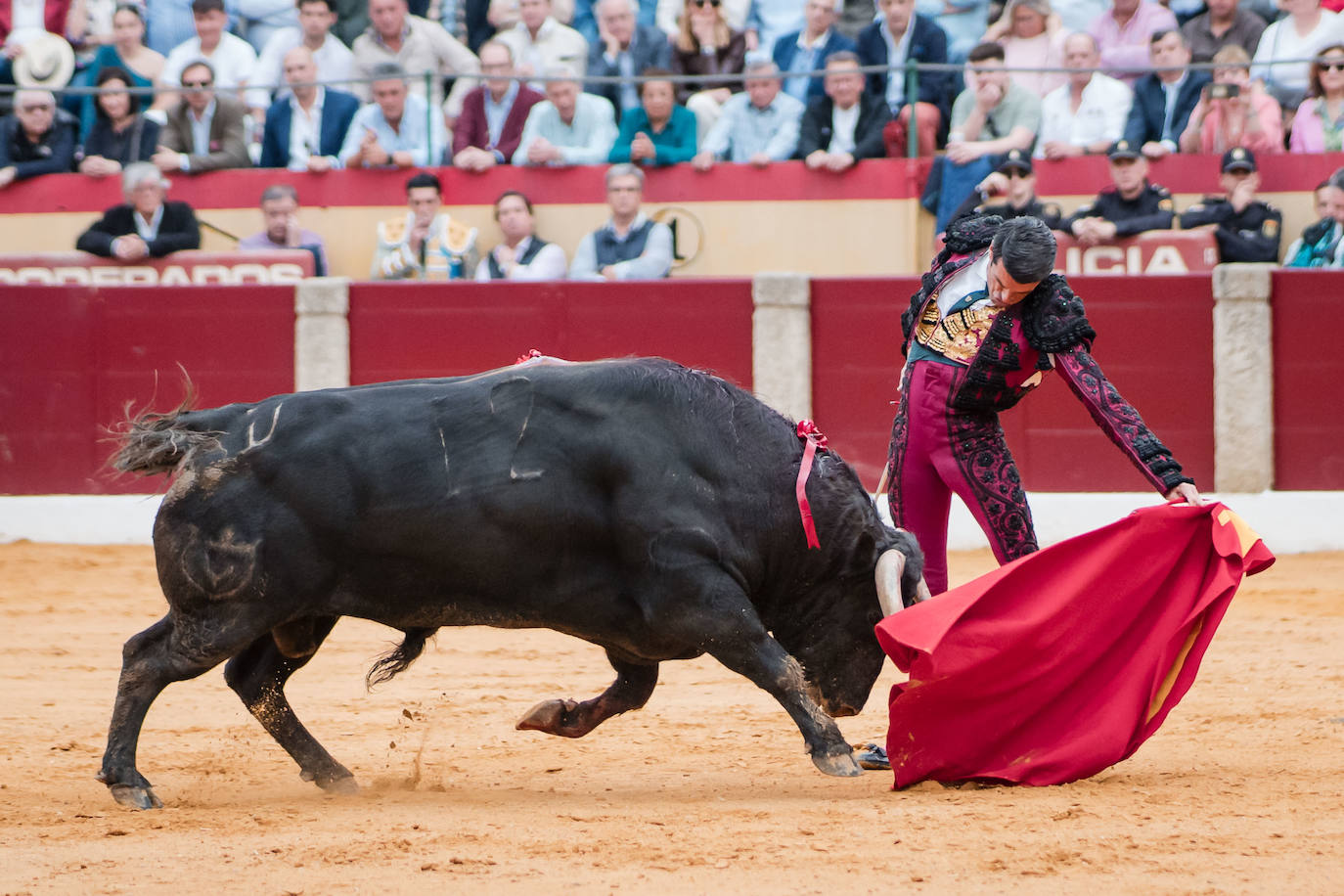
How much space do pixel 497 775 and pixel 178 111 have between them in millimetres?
6520

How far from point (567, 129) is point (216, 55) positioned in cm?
228

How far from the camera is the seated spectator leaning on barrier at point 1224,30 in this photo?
8.84m

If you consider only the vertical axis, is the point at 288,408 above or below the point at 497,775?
above

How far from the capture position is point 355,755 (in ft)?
15.1

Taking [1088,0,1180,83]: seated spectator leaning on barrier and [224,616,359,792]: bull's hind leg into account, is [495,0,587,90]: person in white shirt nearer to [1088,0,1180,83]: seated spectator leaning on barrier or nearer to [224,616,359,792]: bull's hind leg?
[1088,0,1180,83]: seated spectator leaning on barrier

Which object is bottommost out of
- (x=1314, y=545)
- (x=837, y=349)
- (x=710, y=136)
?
(x=1314, y=545)

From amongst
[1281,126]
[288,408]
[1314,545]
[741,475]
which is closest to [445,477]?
[288,408]

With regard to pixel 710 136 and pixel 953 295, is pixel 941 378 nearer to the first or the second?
pixel 953 295

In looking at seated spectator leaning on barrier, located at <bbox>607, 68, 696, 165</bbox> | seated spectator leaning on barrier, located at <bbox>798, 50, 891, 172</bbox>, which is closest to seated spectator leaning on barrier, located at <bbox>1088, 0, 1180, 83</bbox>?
seated spectator leaning on barrier, located at <bbox>798, 50, 891, 172</bbox>

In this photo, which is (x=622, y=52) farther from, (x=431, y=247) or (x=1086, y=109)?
(x=1086, y=109)

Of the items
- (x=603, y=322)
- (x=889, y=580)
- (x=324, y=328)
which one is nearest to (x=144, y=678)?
(x=889, y=580)

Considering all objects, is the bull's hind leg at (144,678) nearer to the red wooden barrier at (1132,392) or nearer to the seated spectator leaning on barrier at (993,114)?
the red wooden barrier at (1132,392)

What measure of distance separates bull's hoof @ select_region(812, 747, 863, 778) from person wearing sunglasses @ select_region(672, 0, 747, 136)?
5.94 m

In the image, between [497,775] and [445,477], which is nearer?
[445,477]
